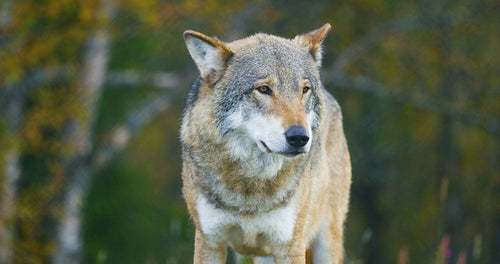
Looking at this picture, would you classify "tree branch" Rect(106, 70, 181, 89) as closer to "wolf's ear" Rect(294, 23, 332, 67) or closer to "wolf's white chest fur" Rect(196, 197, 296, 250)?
"wolf's ear" Rect(294, 23, 332, 67)

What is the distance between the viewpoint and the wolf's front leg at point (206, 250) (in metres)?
4.38

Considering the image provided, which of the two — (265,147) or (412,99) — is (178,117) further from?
(265,147)

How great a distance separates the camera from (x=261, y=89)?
4.27 meters

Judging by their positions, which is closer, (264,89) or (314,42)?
(264,89)

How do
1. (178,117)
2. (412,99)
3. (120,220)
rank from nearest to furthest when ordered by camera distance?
1. (412,99)
2. (178,117)
3. (120,220)

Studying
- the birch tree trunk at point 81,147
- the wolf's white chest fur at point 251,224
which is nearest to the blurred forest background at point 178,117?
the birch tree trunk at point 81,147

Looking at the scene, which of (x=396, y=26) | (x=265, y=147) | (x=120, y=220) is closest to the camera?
(x=265, y=147)

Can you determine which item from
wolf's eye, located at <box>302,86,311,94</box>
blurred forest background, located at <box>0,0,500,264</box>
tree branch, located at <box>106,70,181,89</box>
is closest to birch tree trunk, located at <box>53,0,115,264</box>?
blurred forest background, located at <box>0,0,500,264</box>

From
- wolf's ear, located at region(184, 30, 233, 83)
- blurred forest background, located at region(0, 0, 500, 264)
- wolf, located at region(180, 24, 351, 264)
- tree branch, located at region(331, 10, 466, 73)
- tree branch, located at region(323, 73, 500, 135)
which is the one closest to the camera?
wolf, located at region(180, 24, 351, 264)

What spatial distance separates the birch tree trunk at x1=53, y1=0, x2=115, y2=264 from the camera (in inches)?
503

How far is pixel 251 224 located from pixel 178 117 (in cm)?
1101

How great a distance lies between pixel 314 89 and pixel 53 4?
8263mm

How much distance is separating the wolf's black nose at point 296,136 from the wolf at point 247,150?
0.55 feet

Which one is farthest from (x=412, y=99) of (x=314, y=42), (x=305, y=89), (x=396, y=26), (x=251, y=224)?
(x=251, y=224)
